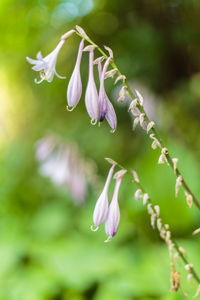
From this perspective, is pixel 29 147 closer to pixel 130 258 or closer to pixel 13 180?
pixel 13 180

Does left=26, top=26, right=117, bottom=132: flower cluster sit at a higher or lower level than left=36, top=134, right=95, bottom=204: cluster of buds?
lower

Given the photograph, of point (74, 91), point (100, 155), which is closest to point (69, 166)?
point (100, 155)

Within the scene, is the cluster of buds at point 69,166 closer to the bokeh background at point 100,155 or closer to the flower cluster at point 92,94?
the bokeh background at point 100,155

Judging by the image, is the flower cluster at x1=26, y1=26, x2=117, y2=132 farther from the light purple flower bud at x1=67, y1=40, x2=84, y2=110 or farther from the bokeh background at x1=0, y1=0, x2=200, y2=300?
the bokeh background at x1=0, y1=0, x2=200, y2=300

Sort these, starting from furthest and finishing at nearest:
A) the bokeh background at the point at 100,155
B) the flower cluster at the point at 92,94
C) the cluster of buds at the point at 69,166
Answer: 1. the cluster of buds at the point at 69,166
2. the bokeh background at the point at 100,155
3. the flower cluster at the point at 92,94

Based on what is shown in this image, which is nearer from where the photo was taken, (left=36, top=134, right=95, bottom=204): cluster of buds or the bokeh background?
the bokeh background

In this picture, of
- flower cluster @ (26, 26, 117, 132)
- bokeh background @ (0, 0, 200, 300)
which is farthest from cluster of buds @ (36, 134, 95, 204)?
flower cluster @ (26, 26, 117, 132)

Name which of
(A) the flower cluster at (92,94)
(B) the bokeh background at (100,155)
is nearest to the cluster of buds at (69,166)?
(B) the bokeh background at (100,155)

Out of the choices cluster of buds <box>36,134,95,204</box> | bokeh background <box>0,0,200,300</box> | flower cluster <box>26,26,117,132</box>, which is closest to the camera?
flower cluster <box>26,26,117,132</box>

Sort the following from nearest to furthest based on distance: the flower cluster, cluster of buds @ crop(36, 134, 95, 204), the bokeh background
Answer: the flower cluster < the bokeh background < cluster of buds @ crop(36, 134, 95, 204)

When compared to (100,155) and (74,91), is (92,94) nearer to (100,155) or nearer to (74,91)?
(74,91)

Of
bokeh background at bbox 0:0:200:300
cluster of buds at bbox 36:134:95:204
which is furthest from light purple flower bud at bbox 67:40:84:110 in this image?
cluster of buds at bbox 36:134:95:204
